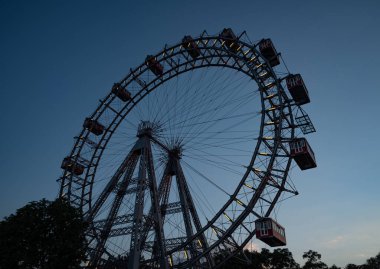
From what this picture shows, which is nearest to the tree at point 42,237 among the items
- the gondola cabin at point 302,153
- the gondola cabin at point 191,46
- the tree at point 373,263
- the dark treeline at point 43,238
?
the dark treeline at point 43,238

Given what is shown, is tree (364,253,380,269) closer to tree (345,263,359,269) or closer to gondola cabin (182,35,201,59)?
tree (345,263,359,269)

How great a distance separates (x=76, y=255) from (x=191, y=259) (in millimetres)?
7906

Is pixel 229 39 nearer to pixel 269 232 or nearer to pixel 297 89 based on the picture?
pixel 297 89

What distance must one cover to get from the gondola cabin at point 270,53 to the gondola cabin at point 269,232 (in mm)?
14211

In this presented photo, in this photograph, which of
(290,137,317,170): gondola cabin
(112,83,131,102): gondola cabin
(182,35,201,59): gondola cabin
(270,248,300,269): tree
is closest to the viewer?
(290,137,317,170): gondola cabin

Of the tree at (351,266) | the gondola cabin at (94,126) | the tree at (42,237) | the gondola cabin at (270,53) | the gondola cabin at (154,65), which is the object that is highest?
the gondola cabin at (154,65)

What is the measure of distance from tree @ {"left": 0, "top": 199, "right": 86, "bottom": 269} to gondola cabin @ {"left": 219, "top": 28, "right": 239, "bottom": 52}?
1954 centimetres

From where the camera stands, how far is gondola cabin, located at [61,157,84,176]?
115 feet

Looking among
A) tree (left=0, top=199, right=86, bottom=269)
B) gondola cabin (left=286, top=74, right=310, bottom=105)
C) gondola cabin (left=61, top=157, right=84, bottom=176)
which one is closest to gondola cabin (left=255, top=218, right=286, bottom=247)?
gondola cabin (left=286, top=74, right=310, bottom=105)

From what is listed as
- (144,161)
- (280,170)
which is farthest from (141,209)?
(280,170)

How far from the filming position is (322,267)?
201ft

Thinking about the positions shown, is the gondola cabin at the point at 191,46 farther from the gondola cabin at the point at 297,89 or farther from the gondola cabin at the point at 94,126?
the gondola cabin at the point at 94,126

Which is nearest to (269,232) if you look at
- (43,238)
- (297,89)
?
(297,89)

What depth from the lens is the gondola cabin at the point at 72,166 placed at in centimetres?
3497
